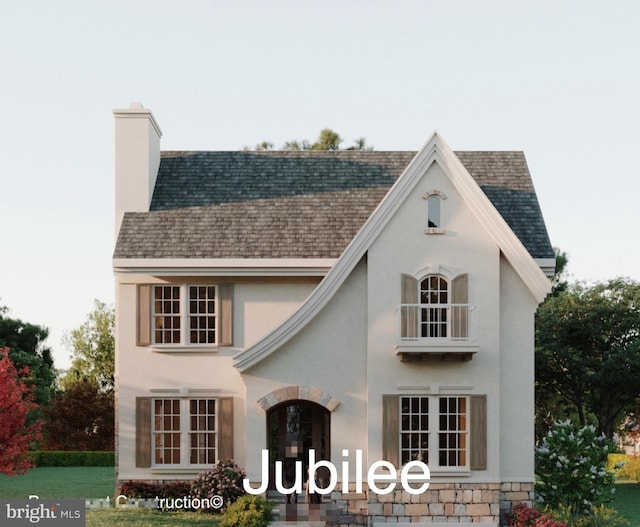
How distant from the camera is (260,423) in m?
22.9

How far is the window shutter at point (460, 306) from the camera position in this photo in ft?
74.0

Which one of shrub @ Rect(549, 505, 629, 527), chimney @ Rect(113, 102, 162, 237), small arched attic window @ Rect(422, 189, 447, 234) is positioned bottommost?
shrub @ Rect(549, 505, 629, 527)

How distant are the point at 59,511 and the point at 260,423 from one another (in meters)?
5.11

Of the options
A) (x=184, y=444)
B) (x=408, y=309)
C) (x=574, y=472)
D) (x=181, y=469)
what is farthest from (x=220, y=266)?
(x=574, y=472)

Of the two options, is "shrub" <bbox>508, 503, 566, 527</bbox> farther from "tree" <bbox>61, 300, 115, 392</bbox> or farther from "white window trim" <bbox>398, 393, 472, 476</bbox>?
"tree" <bbox>61, 300, 115, 392</bbox>

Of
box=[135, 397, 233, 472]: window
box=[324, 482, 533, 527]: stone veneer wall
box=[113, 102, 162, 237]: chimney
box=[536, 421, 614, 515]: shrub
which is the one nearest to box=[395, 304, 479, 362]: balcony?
box=[324, 482, 533, 527]: stone veneer wall

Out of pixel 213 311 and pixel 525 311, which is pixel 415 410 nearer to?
pixel 525 311

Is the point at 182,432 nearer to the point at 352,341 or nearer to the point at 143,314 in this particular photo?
the point at 143,314

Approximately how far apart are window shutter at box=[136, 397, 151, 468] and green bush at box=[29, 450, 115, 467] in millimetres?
19992

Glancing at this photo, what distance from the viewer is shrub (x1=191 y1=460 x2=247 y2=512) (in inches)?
914

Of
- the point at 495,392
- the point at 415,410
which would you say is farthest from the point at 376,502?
the point at 495,392

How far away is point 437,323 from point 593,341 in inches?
650

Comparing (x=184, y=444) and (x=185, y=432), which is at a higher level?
(x=185, y=432)

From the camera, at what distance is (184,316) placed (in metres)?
25.3
